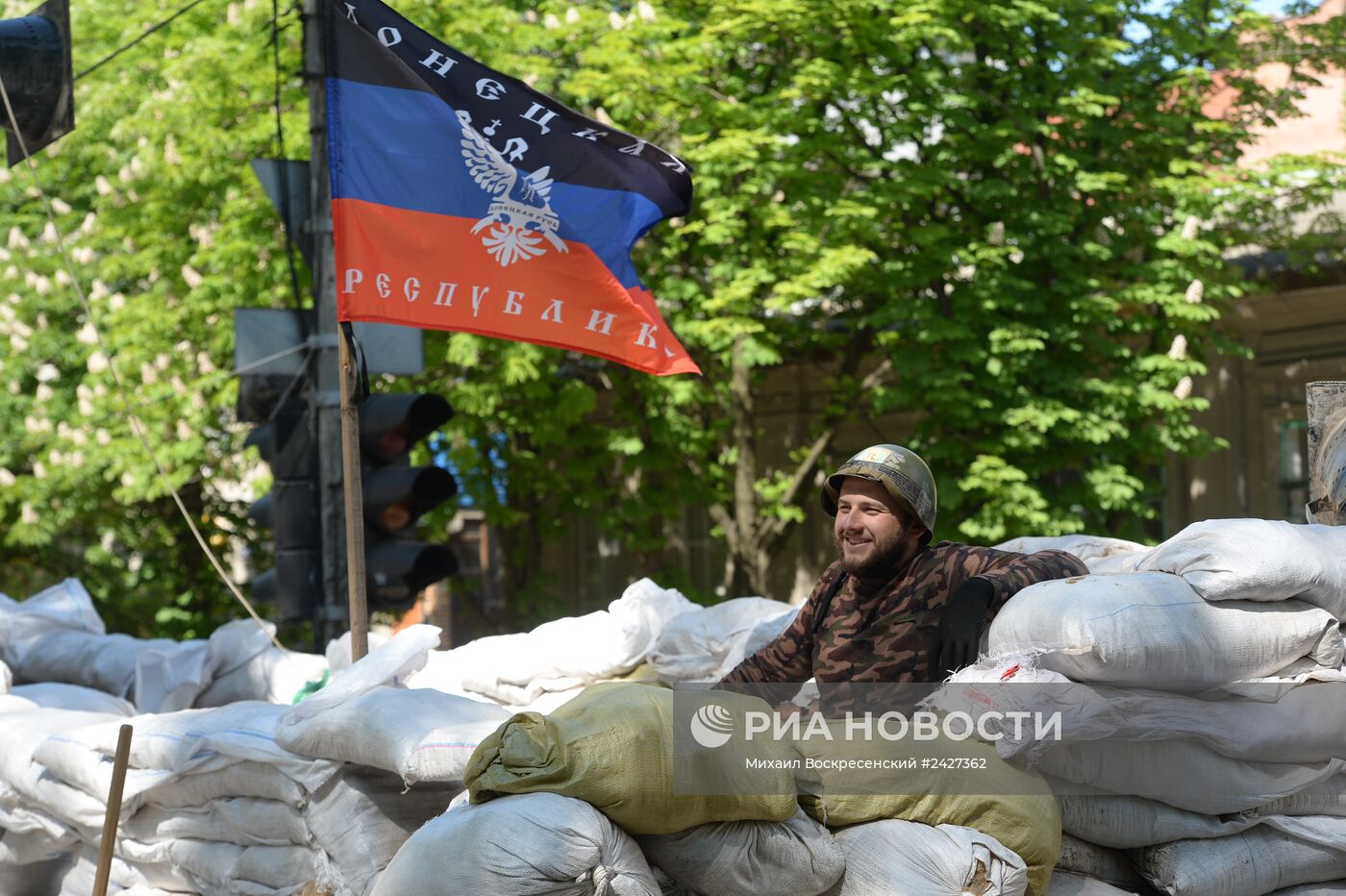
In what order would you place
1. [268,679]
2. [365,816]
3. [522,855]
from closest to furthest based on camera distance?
[522,855] < [365,816] < [268,679]

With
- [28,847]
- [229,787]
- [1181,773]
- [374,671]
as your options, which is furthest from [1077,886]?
[28,847]

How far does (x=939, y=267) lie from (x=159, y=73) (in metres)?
7.82

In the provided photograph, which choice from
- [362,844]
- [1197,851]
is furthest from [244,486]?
[1197,851]

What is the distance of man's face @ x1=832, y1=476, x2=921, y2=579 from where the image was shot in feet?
13.7

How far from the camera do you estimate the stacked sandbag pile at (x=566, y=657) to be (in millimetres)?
5883

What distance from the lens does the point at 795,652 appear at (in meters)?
4.50

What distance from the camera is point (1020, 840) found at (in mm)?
3525

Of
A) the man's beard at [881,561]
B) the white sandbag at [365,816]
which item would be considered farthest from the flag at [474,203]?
the white sandbag at [365,816]

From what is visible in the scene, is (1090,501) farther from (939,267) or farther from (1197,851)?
(1197,851)

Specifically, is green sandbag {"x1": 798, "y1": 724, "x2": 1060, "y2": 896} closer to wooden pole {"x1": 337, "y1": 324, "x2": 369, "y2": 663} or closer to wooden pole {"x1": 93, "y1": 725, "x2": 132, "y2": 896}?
wooden pole {"x1": 93, "y1": 725, "x2": 132, "y2": 896}

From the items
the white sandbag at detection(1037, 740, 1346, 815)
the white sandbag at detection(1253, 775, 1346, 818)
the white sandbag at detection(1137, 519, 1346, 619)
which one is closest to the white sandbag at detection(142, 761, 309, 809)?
the white sandbag at detection(1037, 740, 1346, 815)

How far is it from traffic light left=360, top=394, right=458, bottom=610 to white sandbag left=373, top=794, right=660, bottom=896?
3958mm

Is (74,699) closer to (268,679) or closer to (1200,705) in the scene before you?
(268,679)

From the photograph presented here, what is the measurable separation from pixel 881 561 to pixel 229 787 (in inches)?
89.2
